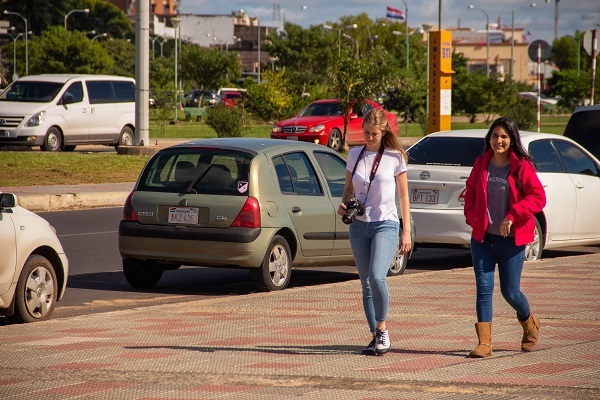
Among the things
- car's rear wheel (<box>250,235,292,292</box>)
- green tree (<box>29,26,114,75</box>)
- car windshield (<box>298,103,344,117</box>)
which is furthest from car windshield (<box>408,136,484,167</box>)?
green tree (<box>29,26,114,75</box>)

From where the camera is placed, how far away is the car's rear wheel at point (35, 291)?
9086 millimetres

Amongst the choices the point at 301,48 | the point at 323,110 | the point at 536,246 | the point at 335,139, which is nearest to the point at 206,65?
the point at 301,48

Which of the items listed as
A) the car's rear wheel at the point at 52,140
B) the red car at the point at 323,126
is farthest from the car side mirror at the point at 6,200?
the red car at the point at 323,126

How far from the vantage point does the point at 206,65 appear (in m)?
86.1

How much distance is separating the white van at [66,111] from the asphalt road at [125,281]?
11849 mm

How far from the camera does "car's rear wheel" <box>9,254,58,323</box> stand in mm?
9086

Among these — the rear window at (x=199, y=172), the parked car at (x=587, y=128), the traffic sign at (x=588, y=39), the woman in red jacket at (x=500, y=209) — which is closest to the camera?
the woman in red jacket at (x=500, y=209)

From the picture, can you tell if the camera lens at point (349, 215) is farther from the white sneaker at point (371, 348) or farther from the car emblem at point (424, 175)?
the car emblem at point (424, 175)

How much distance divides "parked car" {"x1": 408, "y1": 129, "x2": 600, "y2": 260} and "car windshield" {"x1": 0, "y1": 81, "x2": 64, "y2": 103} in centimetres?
1756

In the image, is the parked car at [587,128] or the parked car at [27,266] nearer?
the parked car at [27,266]

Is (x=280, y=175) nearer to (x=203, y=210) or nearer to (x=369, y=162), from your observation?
(x=203, y=210)

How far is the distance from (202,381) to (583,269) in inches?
270

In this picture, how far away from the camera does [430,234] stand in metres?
13.2

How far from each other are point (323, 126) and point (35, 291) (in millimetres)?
26021
